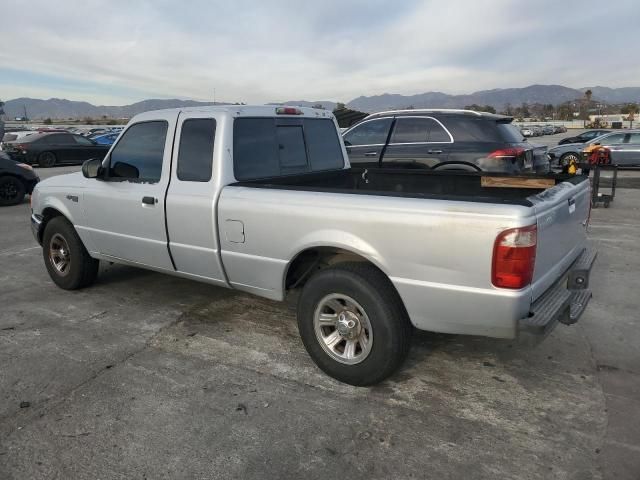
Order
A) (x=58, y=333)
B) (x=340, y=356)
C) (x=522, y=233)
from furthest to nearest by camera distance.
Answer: (x=58, y=333) → (x=340, y=356) → (x=522, y=233)

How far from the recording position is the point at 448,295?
2869 mm

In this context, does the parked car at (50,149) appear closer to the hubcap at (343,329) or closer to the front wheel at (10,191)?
the front wheel at (10,191)

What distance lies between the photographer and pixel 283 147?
4.41 metres

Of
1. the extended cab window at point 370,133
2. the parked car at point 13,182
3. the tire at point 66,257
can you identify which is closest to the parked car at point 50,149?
the parked car at point 13,182

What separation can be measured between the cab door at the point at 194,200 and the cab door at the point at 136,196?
0.12m

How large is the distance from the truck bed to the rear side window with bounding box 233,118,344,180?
0.34 ft

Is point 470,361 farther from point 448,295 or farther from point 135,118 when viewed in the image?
point 135,118

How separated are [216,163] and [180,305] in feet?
5.60

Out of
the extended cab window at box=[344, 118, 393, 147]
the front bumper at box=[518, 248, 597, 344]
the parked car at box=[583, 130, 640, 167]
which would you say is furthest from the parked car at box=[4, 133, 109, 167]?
the front bumper at box=[518, 248, 597, 344]

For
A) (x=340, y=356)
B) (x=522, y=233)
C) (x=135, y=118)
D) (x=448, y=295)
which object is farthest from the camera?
(x=135, y=118)

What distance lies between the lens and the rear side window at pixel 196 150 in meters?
3.93

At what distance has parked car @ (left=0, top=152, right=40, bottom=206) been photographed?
11500 millimetres

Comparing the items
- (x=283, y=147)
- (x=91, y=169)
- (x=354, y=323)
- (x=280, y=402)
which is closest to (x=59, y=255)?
(x=91, y=169)

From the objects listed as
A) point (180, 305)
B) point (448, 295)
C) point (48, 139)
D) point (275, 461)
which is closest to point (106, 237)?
A: point (180, 305)
